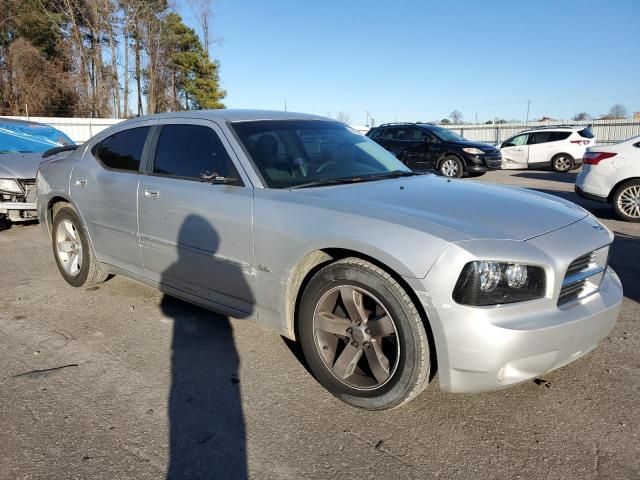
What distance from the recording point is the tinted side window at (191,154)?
3.46 metres

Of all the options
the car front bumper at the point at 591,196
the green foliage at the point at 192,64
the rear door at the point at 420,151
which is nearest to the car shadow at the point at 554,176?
the rear door at the point at 420,151

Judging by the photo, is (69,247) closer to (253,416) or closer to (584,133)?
(253,416)

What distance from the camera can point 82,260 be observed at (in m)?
4.68

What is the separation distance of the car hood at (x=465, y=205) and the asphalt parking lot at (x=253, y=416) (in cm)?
98

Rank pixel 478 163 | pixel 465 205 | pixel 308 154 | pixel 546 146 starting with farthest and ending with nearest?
pixel 546 146
pixel 478 163
pixel 308 154
pixel 465 205

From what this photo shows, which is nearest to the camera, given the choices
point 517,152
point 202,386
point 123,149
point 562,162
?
point 202,386

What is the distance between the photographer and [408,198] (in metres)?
3.00

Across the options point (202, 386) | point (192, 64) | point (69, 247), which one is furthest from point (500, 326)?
point (192, 64)

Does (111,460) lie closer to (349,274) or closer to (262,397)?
(262,397)

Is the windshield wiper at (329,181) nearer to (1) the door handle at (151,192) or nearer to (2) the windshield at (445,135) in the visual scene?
(1) the door handle at (151,192)

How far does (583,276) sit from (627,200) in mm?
6494

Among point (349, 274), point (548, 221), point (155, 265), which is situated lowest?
point (155, 265)

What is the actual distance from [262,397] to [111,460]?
0.85 metres

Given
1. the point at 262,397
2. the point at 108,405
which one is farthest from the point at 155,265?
the point at 262,397
